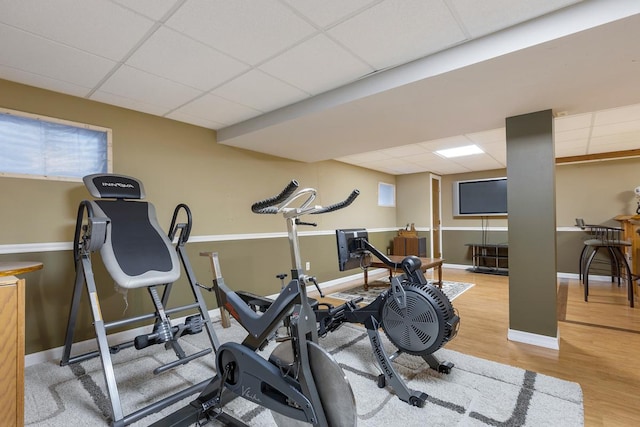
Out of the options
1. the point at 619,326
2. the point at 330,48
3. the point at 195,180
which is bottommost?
the point at 619,326

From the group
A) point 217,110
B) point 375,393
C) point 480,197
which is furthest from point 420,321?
point 480,197

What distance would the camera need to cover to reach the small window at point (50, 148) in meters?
2.42

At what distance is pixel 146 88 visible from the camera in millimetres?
2559

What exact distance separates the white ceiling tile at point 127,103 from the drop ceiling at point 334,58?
0.07ft

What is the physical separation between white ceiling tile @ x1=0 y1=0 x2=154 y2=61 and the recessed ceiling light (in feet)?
14.5

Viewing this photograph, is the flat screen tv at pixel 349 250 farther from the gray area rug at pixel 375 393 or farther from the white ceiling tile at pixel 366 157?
the white ceiling tile at pixel 366 157

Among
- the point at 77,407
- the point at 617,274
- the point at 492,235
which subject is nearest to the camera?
the point at 77,407

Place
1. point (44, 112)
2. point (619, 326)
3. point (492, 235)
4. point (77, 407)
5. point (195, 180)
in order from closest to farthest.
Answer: point (77, 407), point (44, 112), point (619, 326), point (195, 180), point (492, 235)

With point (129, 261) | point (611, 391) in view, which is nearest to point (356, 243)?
point (129, 261)

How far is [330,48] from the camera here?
2.00m

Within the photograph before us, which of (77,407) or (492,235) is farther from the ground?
(492,235)

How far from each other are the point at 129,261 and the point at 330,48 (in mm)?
2007

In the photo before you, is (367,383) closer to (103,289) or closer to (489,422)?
(489,422)

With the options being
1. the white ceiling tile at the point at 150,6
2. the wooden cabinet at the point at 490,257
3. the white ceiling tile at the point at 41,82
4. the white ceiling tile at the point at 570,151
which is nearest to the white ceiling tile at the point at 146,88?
the white ceiling tile at the point at 41,82
